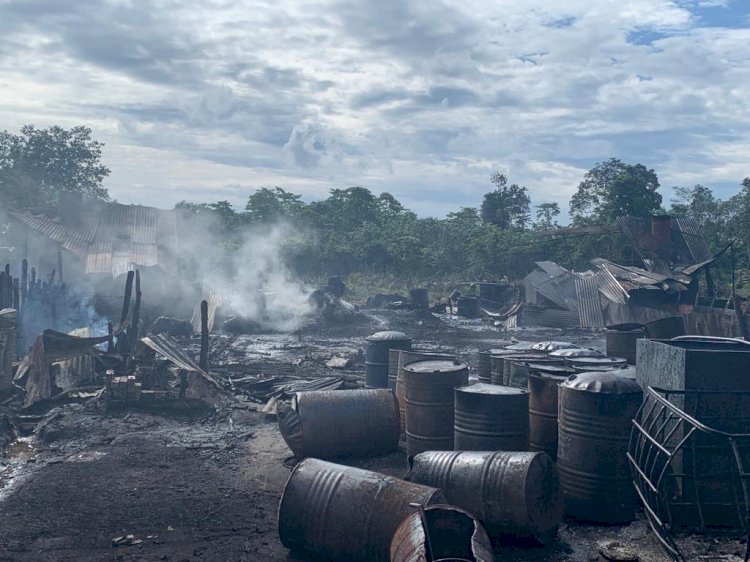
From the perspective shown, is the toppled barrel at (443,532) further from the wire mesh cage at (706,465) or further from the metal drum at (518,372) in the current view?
the metal drum at (518,372)

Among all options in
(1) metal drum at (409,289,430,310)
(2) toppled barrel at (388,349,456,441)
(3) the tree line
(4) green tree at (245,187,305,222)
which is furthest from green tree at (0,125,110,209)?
(2) toppled barrel at (388,349,456,441)

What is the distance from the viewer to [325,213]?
4569 cm

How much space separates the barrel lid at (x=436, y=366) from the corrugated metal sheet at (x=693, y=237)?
21.1 metres

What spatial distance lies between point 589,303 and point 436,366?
16.9 meters

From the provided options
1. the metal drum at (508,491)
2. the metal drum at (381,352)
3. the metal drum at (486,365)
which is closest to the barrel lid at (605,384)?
the metal drum at (508,491)

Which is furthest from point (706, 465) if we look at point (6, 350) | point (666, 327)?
point (6, 350)

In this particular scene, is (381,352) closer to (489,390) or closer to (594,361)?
(594,361)

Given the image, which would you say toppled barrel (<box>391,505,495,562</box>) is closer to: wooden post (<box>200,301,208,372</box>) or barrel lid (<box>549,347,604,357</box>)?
barrel lid (<box>549,347,604,357</box>)

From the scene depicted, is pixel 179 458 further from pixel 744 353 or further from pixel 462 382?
pixel 744 353

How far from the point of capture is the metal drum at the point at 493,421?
7121mm

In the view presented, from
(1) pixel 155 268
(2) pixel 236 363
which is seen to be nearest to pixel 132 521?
(2) pixel 236 363

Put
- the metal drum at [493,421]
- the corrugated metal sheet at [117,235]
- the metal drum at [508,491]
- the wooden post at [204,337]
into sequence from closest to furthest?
the metal drum at [508,491]
the metal drum at [493,421]
the wooden post at [204,337]
the corrugated metal sheet at [117,235]

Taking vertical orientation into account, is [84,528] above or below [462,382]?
below

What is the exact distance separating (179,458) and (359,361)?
8.24 metres
